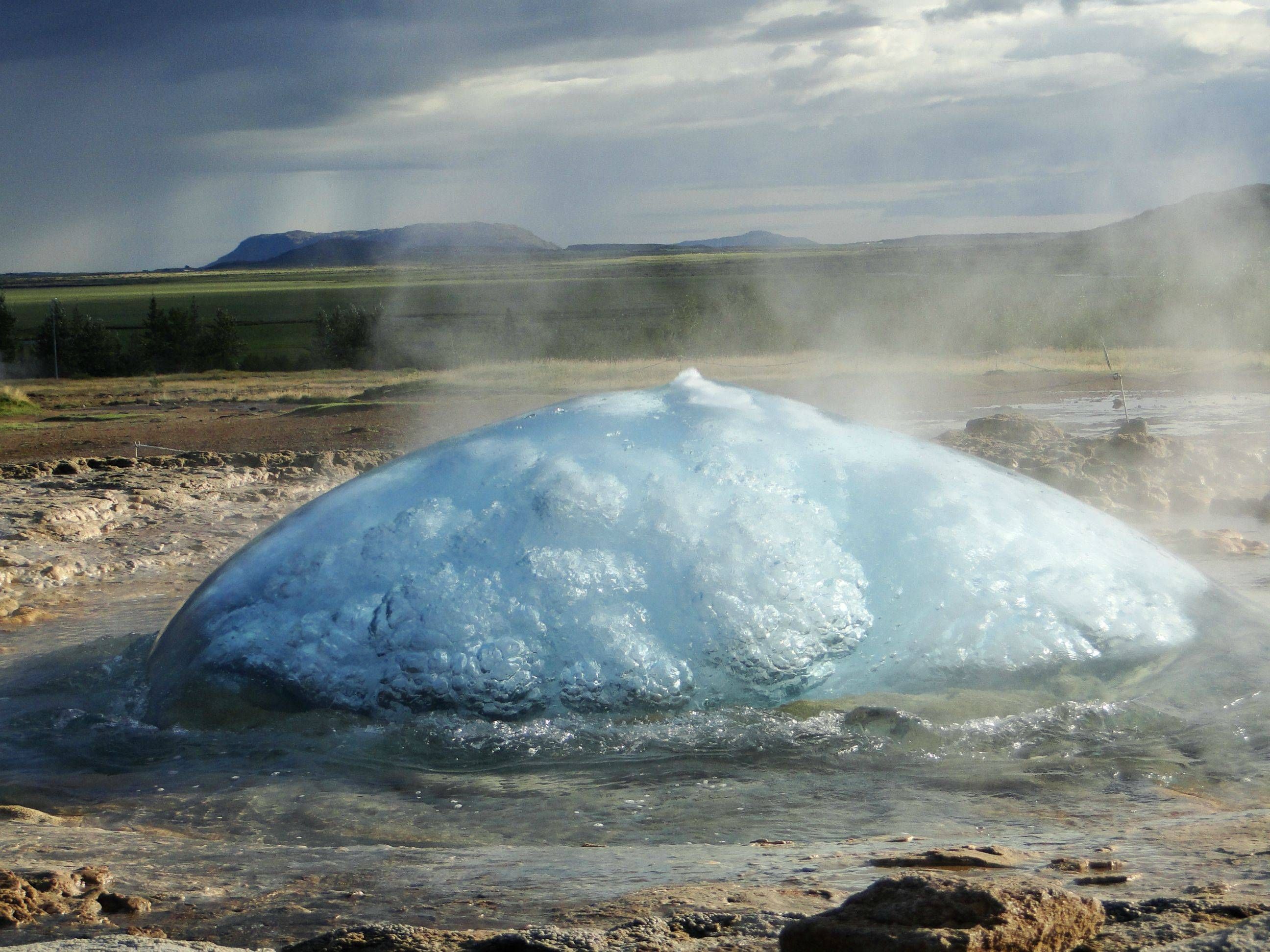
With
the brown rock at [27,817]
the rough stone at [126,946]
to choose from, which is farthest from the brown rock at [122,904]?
the brown rock at [27,817]

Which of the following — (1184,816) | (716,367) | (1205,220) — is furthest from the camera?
(1205,220)

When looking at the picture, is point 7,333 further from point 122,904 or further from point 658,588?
point 122,904

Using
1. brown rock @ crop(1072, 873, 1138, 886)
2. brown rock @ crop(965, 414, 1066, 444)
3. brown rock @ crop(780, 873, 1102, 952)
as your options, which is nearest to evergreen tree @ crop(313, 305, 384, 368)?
brown rock @ crop(965, 414, 1066, 444)

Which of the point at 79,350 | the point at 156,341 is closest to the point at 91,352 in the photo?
the point at 79,350

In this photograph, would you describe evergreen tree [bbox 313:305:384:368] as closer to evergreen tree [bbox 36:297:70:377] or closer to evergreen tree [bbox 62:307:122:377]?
evergreen tree [bbox 62:307:122:377]

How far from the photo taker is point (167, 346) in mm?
38625

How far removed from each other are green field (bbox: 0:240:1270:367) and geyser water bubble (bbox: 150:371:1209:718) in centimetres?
2001

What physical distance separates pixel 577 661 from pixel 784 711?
0.59 meters

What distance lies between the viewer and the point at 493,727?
320cm

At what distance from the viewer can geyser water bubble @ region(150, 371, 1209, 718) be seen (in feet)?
10.6

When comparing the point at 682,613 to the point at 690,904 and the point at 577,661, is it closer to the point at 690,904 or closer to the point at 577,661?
the point at 577,661

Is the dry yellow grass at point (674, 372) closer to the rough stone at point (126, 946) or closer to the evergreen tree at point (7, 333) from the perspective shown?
the evergreen tree at point (7, 333)

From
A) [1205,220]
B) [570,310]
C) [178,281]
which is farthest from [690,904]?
[178,281]

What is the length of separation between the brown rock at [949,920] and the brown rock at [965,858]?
1.10ft
